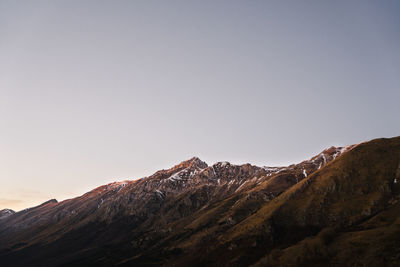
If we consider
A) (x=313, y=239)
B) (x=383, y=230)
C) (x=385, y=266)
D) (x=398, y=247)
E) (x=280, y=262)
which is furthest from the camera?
(x=313, y=239)

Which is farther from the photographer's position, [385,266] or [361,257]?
[361,257]

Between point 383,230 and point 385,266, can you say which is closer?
point 385,266

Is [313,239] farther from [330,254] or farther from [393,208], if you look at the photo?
[393,208]

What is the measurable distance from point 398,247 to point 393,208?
7744cm

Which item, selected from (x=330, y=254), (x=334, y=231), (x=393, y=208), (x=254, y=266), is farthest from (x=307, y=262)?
(x=393, y=208)

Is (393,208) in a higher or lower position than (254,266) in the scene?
higher

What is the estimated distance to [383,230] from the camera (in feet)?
515

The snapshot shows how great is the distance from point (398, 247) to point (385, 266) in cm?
1617

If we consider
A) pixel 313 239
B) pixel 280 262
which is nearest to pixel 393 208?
pixel 313 239

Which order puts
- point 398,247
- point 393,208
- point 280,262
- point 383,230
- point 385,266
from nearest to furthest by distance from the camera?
1. point 385,266
2. point 398,247
3. point 383,230
4. point 280,262
5. point 393,208

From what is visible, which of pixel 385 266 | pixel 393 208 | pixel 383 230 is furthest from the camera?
pixel 393 208

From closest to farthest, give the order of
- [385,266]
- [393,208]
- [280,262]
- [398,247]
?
1. [385,266]
2. [398,247]
3. [280,262]
4. [393,208]

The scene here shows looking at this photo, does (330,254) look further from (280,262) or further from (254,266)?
(254,266)

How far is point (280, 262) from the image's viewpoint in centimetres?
16925
